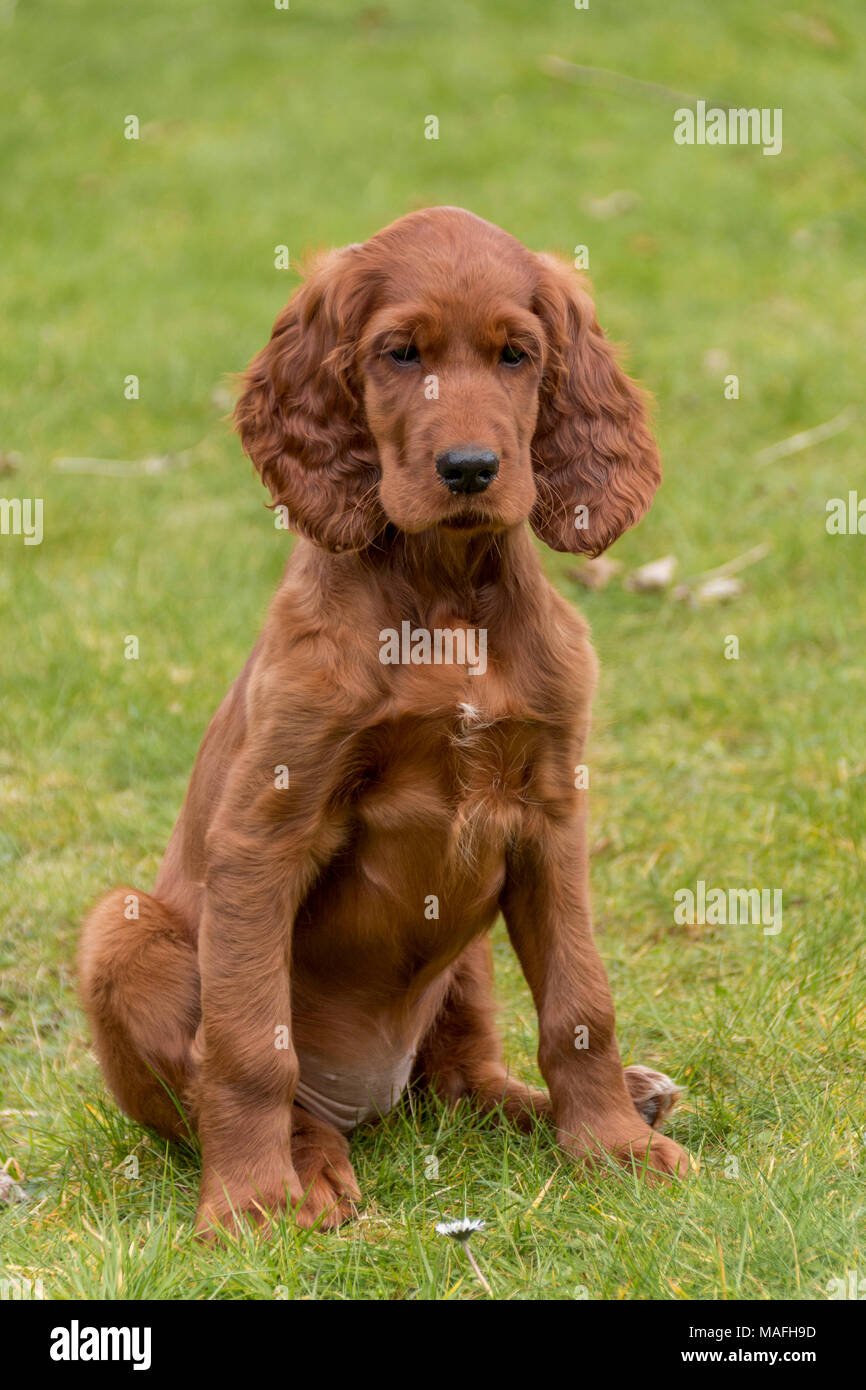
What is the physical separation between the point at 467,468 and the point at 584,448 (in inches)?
21.6

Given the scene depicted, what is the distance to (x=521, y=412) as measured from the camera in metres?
3.16

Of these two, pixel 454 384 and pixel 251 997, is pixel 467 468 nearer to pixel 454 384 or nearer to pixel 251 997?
pixel 454 384

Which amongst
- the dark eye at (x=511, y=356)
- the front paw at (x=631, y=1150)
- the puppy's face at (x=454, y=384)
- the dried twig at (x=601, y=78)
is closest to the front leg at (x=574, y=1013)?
the front paw at (x=631, y=1150)

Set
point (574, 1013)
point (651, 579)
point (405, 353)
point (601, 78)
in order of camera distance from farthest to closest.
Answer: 1. point (601, 78)
2. point (651, 579)
3. point (574, 1013)
4. point (405, 353)

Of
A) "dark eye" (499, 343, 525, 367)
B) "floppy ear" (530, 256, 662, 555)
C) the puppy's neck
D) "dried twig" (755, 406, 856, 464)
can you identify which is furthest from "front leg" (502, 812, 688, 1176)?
"dried twig" (755, 406, 856, 464)

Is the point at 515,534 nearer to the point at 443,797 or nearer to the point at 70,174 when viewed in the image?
the point at 443,797

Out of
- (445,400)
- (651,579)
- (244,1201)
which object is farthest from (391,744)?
(651,579)

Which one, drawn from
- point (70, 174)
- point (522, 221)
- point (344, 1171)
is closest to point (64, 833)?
point (344, 1171)

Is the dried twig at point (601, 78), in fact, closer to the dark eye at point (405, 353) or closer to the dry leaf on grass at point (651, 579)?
the dry leaf on grass at point (651, 579)

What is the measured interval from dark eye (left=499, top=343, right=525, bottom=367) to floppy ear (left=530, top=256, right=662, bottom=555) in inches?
8.0

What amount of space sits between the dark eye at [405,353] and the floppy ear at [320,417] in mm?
151

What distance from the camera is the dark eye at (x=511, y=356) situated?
312cm

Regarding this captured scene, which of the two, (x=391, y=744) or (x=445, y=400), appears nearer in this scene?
(x=445, y=400)

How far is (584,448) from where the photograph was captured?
3.41m
